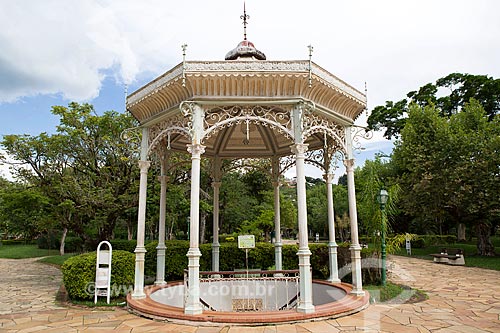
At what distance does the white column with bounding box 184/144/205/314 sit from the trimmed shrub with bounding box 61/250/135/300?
2697 millimetres

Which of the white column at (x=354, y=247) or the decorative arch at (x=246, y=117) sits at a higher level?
the decorative arch at (x=246, y=117)

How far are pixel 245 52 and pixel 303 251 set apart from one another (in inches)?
201

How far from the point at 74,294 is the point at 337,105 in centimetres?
744

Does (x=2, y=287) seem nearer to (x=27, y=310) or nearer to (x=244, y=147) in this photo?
(x=27, y=310)

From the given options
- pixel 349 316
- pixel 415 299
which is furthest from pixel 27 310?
pixel 415 299

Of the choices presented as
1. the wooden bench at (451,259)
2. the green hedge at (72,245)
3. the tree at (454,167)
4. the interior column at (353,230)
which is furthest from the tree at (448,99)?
the green hedge at (72,245)

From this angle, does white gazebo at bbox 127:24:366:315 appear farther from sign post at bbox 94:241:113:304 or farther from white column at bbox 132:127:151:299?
sign post at bbox 94:241:113:304

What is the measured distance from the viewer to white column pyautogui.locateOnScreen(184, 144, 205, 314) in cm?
574

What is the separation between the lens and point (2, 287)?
9.93 metres

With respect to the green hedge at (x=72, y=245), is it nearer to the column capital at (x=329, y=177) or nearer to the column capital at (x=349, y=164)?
the column capital at (x=329, y=177)

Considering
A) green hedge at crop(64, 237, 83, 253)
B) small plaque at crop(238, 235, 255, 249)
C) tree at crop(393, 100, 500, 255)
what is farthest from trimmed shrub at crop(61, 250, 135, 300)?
green hedge at crop(64, 237, 83, 253)

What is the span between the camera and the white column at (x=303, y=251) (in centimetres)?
582

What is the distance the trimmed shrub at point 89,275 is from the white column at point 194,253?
8.85 feet

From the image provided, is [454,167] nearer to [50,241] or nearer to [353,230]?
[353,230]
